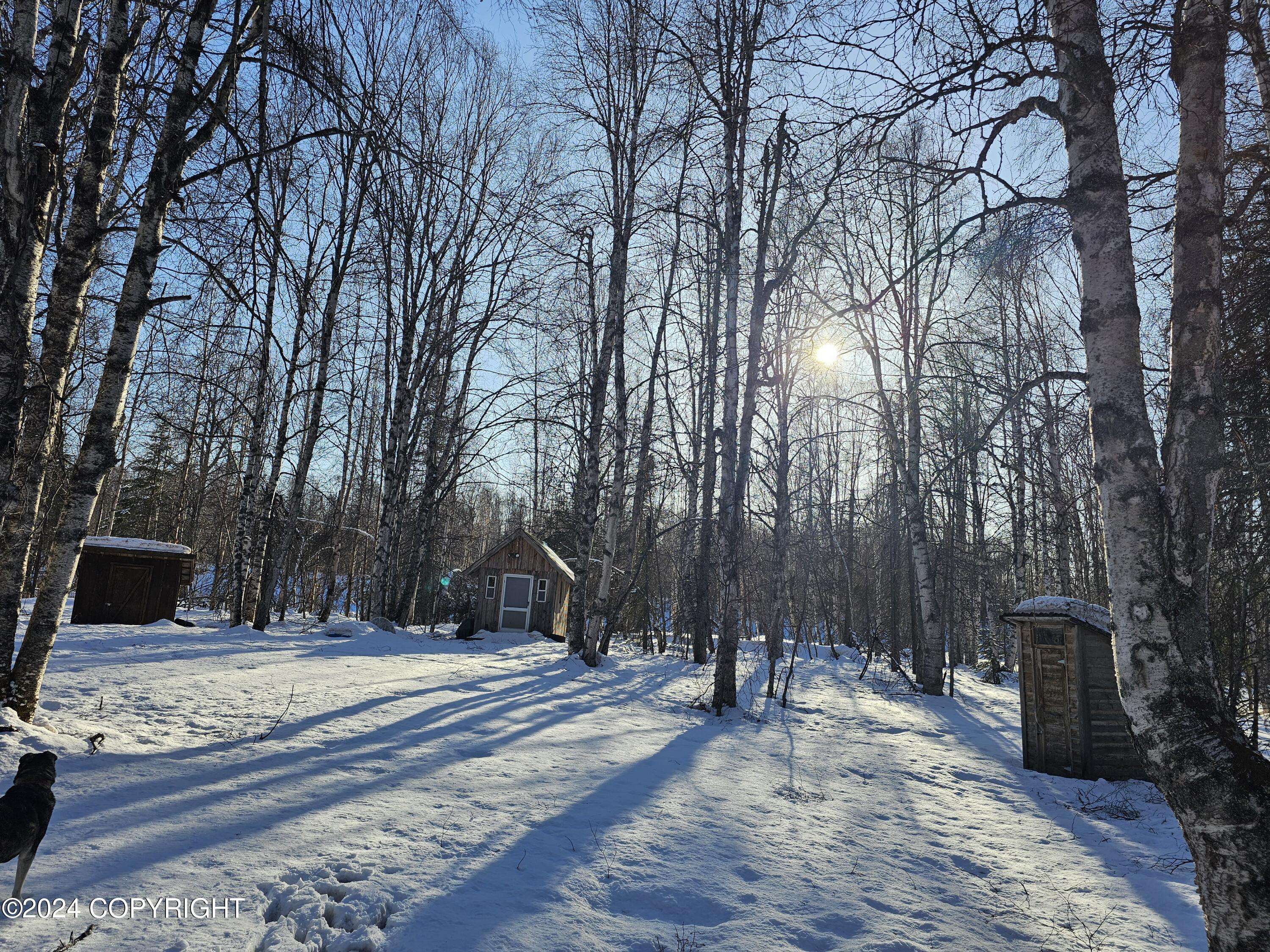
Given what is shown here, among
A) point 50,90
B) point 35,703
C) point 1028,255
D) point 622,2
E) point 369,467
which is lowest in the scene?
point 35,703

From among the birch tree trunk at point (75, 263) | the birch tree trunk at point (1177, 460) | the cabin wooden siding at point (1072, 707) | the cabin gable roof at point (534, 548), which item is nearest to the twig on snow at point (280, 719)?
the birch tree trunk at point (75, 263)

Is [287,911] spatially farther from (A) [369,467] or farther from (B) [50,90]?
(A) [369,467]

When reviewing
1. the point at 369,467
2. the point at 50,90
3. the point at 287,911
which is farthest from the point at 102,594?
the point at 369,467

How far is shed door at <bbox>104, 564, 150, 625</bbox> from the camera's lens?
36.5 ft

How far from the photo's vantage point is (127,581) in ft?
37.1

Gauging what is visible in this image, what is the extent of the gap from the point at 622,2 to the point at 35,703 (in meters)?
13.9

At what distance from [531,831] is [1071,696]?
6.69m

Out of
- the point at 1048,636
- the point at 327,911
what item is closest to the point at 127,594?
the point at 327,911

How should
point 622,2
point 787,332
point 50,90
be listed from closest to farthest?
point 50,90
point 622,2
point 787,332

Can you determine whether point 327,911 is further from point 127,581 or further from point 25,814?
point 127,581

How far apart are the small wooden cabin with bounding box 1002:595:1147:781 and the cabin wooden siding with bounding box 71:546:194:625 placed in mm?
14535

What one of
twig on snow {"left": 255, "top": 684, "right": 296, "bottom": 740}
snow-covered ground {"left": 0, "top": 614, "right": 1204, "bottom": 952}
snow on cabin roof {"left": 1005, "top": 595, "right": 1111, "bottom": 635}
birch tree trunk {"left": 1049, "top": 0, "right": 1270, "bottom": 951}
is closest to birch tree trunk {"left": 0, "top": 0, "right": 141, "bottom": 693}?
snow-covered ground {"left": 0, "top": 614, "right": 1204, "bottom": 952}

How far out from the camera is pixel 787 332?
14.0m

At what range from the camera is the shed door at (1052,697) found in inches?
278
